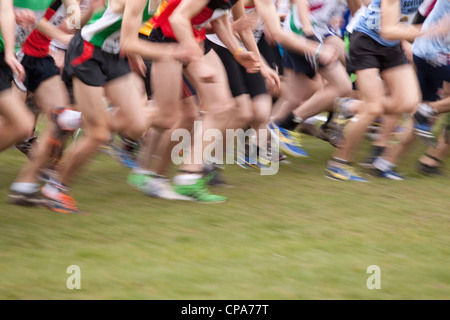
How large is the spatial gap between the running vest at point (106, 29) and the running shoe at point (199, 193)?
3.81 ft

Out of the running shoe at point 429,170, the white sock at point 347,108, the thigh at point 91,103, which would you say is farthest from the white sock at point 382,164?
the thigh at point 91,103

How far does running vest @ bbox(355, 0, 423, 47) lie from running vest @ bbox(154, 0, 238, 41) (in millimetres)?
1496

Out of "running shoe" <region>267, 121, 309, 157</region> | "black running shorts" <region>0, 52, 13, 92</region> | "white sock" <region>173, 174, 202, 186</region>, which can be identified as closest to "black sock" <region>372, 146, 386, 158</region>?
"running shoe" <region>267, 121, 309, 157</region>

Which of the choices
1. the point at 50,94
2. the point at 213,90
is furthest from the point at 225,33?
the point at 50,94

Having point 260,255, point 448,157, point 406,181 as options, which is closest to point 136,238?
point 260,255

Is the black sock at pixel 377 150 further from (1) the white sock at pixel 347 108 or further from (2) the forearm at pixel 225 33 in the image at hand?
(2) the forearm at pixel 225 33

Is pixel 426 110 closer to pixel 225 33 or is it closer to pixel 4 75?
pixel 225 33

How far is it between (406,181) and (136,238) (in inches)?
121

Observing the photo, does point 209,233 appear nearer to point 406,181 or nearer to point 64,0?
point 64,0

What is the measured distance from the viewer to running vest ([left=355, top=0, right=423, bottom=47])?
Answer: 7031 millimetres

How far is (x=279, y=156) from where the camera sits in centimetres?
809

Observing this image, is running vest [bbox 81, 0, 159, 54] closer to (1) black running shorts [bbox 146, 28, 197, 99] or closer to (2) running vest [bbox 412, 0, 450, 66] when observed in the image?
(1) black running shorts [bbox 146, 28, 197, 99]

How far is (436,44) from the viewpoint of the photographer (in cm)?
745

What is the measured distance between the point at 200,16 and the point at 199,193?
1339 mm
